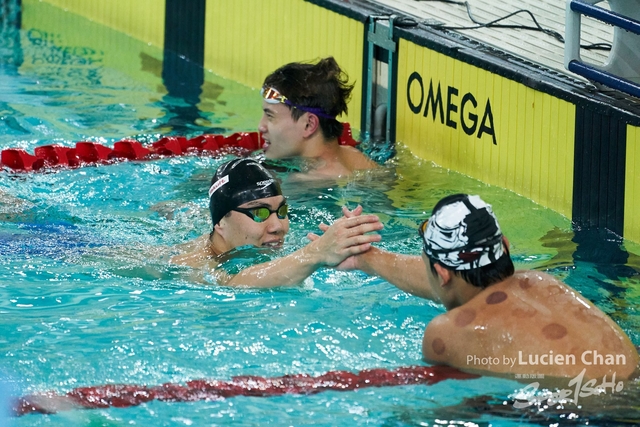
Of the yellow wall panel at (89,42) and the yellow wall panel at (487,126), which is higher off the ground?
the yellow wall panel at (487,126)

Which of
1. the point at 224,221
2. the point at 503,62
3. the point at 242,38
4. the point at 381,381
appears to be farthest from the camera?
the point at 242,38

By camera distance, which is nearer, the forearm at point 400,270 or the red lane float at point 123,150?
the forearm at point 400,270

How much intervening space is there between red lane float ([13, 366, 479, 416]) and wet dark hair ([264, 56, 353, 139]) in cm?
256

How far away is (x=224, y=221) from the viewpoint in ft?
14.6

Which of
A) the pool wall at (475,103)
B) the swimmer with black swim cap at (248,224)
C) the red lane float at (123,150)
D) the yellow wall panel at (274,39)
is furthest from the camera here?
the yellow wall panel at (274,39)

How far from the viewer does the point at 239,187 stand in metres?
4.41

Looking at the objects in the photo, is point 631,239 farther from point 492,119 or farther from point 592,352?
point 592,352

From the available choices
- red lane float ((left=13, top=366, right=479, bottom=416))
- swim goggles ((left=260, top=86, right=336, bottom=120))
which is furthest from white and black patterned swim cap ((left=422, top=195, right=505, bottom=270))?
swim goggles ((left=260, top=86, right=336, bottom=120))

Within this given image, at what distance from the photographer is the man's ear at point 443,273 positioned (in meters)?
3.39

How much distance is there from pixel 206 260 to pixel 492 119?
2178mm

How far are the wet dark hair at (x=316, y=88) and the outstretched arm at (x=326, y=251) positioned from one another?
180 cm

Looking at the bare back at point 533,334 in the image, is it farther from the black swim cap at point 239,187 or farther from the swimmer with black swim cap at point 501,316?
the black swim cap at point 239,187

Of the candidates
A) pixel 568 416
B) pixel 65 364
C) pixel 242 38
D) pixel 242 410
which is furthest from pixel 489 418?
pixel 242 38

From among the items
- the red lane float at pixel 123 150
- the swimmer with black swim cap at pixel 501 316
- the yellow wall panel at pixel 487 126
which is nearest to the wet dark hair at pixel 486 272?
the swimmer with black swim cap at pixel 501 316
